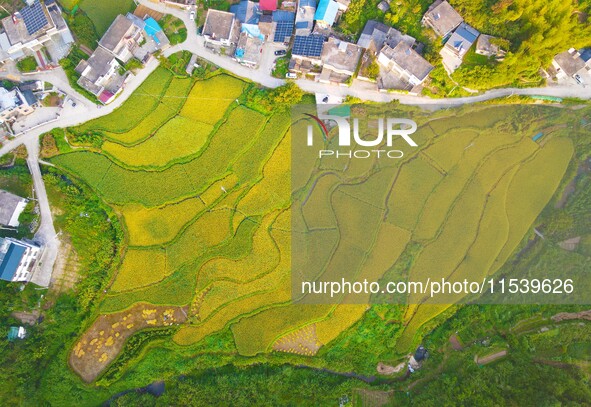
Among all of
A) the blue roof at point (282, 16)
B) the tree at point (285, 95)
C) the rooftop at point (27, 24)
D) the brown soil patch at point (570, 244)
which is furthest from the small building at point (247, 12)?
the brown soil patch at point (570, 244)

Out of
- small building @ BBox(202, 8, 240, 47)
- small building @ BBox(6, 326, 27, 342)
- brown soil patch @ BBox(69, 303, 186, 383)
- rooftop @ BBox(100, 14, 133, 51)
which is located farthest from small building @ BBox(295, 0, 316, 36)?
small building @ BBox(6, 326, 27, 342)

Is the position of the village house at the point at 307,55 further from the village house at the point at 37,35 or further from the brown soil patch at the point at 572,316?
the brown soil patch at the point at 572,316

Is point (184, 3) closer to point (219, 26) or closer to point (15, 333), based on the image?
point (219, 26)

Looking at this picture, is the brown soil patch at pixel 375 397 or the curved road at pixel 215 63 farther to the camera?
the curved road at pixel 215 63

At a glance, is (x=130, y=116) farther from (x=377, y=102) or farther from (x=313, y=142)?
(x=377, y=102)

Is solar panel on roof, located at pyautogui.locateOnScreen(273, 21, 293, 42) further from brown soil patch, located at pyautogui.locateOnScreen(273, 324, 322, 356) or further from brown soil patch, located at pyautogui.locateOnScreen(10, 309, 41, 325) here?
brown soil patch, located at pyautogui.locateOnScreen(10, 309, 41, 325)

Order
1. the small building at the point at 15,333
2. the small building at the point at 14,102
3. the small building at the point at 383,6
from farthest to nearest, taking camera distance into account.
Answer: the small building at the point at 383,6 → the small building at the point at 14,102 → the small building at the point at 15,333
